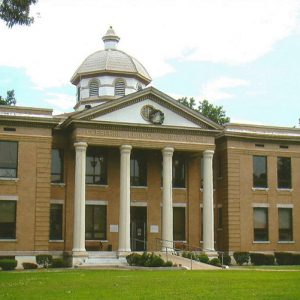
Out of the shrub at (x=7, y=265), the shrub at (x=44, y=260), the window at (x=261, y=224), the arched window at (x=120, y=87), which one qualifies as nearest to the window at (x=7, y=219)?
the shrub at (x=44, y=260)

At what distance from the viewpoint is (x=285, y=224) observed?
45.6m

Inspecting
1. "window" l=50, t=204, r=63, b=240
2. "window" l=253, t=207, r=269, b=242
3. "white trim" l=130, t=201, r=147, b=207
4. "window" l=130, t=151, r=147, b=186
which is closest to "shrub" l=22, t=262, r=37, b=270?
"window" l=50, t=204, r=63, b=240

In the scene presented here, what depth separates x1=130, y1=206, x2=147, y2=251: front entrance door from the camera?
4272cm

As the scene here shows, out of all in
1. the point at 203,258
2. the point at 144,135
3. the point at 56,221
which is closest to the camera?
the point at 203,258

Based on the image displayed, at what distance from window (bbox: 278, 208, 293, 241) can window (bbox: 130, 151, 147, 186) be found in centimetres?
1026

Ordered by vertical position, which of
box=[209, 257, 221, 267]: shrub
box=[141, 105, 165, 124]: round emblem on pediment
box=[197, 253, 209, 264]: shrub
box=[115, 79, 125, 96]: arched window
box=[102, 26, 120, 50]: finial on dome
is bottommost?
box=[209, 257, 221, 267]: shrub

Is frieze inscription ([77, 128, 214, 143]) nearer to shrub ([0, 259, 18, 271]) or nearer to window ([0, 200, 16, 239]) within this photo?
window ([0, 200, 16, 239])

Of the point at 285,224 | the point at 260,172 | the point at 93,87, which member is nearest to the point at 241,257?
the point at 285,224

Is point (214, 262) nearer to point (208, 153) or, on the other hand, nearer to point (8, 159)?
point (208, 153)

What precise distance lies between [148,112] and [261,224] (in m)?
11.8

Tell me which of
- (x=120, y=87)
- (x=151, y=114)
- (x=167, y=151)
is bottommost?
(x=167, y=151)

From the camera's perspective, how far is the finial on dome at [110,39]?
169 ft

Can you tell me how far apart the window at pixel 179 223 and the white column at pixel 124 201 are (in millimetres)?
5995

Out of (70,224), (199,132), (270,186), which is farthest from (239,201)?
(70,224)
